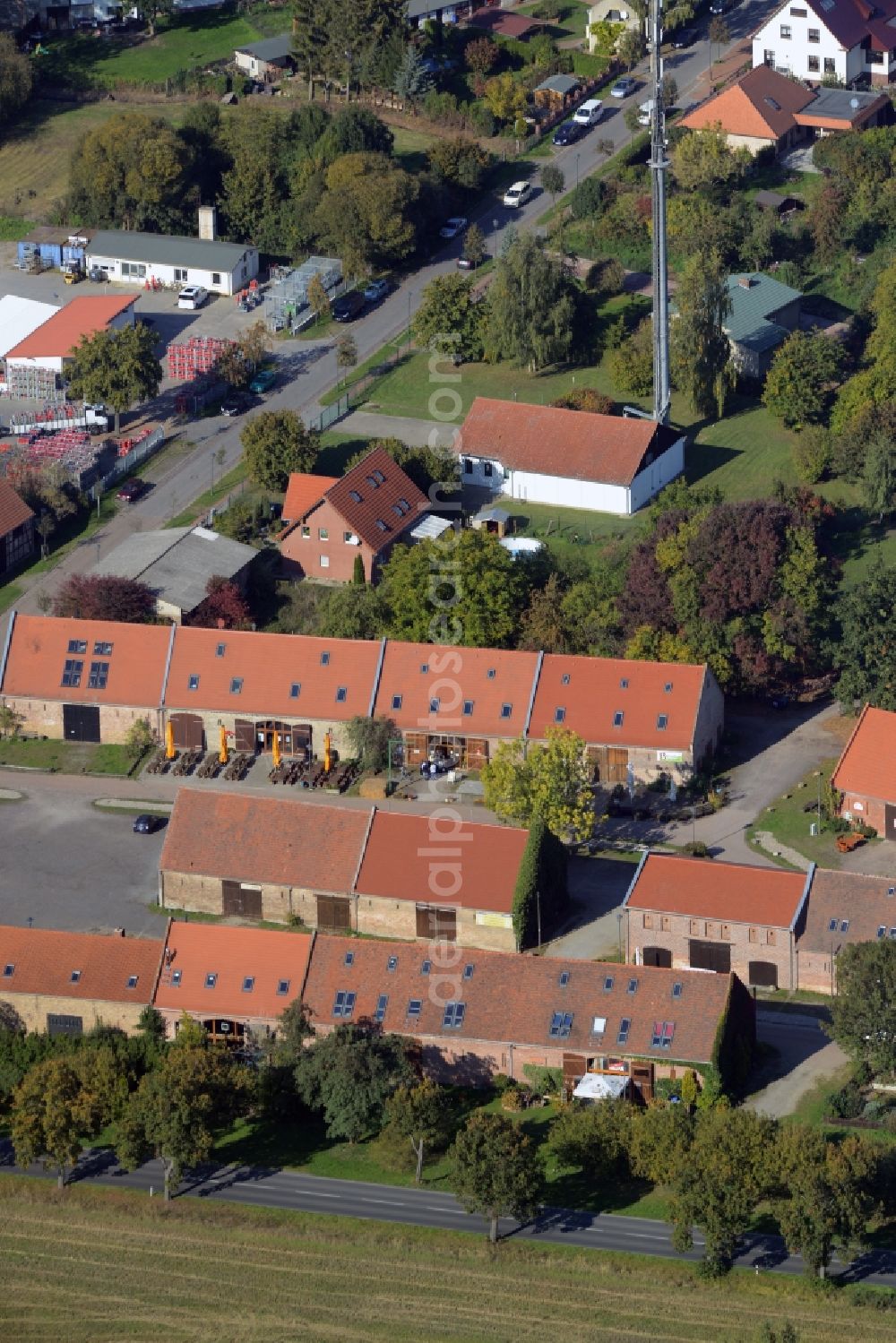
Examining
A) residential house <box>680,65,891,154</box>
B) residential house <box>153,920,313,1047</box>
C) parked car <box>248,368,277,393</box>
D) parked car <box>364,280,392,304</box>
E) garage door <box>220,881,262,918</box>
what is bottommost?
parked car <box>248,368,277,393</box>

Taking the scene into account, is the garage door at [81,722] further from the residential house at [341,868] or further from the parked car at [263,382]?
the parked car at [263,382]

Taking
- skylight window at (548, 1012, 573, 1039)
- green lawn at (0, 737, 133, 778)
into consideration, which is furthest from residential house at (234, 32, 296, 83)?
skylight window at (548, 1012, 573, 1039)

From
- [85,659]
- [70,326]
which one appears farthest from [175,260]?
[85,659]

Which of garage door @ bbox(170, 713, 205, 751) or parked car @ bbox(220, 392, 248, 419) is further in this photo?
parked car @ bbox(220, 392, 248, 419)

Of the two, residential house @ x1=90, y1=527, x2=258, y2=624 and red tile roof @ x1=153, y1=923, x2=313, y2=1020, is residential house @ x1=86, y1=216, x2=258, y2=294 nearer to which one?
residential house @ x1=90, y1=527, x2=258, y2=624

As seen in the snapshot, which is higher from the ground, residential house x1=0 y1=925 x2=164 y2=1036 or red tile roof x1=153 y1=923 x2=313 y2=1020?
red tile roof x1=153 y1=923 x2=313 y2=1020

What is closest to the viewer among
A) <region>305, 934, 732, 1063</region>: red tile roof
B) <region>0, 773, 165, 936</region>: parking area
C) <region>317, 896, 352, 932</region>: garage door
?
<region>305, 934, 732, 1063</region>: red tile roof

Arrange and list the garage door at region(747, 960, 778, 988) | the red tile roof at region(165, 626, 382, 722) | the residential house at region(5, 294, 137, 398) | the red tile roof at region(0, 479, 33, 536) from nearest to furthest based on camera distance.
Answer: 1. the garage door at region(747, 960, 778, 988)
2. the red tile roof at region(165, 626, 382, 722)
3. the red tile roof at region(0, 479, 33, 536)
4. the residential house at region(5, 294, 137, 398)
